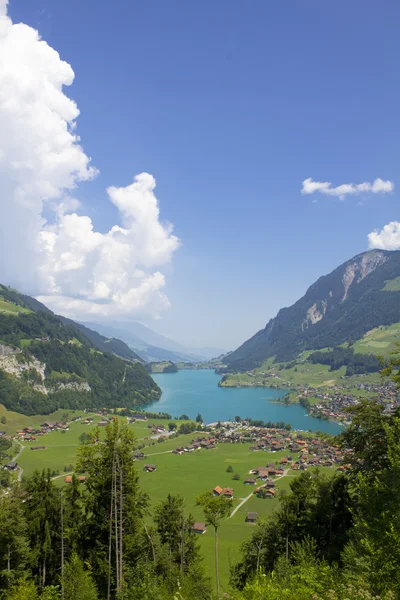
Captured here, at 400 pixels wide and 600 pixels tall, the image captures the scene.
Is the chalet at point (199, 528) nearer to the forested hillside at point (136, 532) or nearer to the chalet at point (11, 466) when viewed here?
the forested hillside at point (136, 532)

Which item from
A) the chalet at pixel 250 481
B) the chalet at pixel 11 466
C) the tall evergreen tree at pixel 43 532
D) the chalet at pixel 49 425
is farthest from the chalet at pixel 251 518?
the chalet at pixel 49 425

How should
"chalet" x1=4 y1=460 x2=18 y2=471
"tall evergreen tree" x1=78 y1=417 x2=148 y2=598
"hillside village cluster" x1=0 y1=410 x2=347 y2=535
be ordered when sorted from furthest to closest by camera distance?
1. "chalet" x1=4 y1=460 x2=18 y2=471
2. "hillside village cluster" x1=0 y1=410 x2=347 y2=535
3. "tall evergreen tree" x1=78 y1=417 x2=148 y2=598

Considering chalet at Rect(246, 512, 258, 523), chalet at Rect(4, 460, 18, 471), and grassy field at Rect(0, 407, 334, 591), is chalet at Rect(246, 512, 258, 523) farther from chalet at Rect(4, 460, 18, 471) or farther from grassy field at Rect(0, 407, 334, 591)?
chalet at Rect(4, 460, 18, 471)

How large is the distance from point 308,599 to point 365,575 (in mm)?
1738

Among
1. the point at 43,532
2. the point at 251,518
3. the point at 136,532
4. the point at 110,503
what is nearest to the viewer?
the point at 110,503

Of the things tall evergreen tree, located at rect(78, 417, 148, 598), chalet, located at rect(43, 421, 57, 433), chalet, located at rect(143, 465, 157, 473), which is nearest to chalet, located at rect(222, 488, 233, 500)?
chalet, located at rect(143, 465, 157, 473)

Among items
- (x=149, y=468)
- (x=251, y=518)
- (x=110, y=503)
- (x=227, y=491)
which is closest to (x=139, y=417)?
(x=149, y=468)

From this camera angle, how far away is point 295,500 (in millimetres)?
28094

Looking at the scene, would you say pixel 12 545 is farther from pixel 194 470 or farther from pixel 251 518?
pixel 194 470

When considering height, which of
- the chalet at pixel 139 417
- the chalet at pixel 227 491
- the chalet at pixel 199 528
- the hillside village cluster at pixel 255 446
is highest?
the chalet at pixel 199 528

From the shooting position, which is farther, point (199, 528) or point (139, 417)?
point (139, 417)

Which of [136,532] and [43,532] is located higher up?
[136,532]

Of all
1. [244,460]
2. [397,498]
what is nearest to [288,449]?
[244,460]

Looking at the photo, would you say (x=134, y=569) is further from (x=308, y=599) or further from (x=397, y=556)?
(x=397, y=556)
